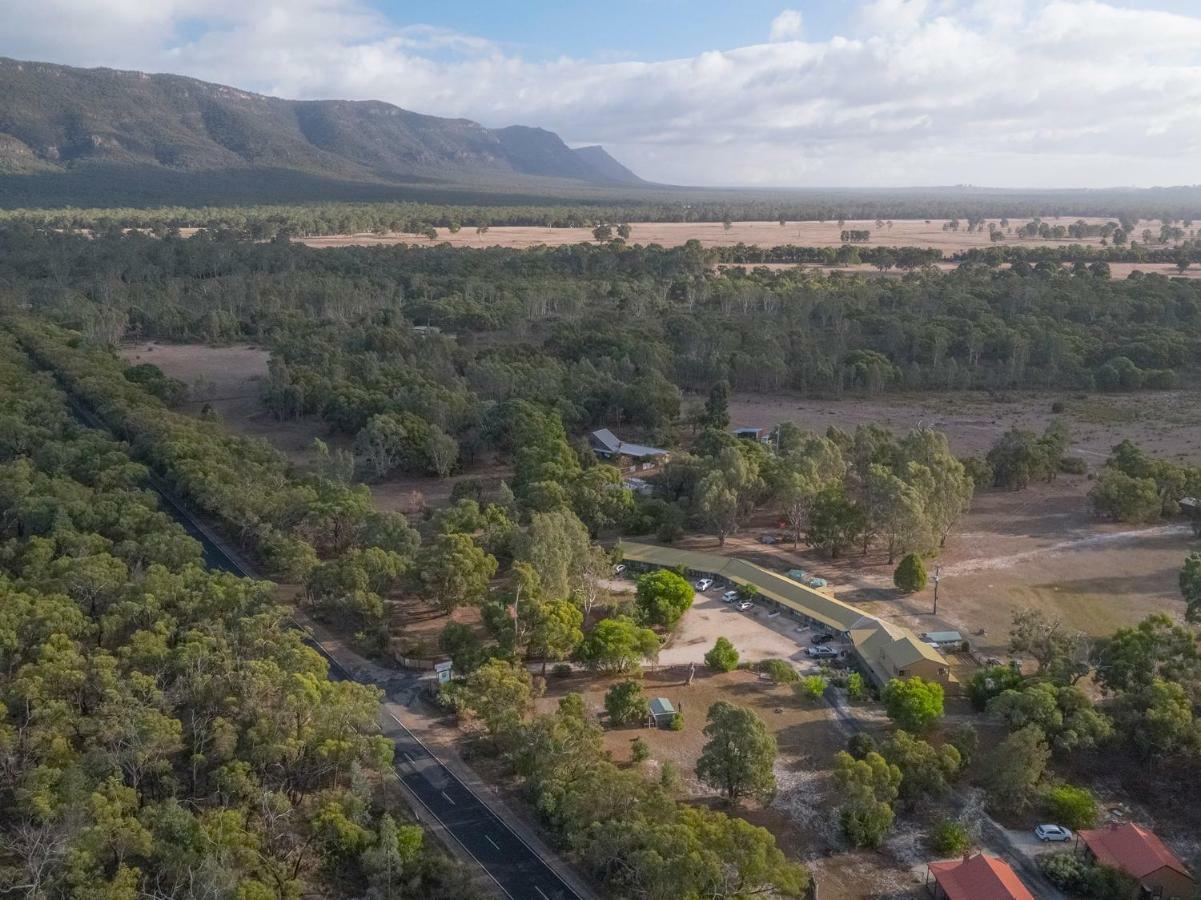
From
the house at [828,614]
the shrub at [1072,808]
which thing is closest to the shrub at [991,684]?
the house at [828,614]

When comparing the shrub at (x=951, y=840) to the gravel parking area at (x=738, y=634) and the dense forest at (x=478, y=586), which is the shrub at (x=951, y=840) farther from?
the gravel parking area at (x=738, y=634)

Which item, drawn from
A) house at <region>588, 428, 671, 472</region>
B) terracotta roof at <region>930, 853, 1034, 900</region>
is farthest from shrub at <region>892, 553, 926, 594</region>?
house at <region>588, 428, 671, 472</region>

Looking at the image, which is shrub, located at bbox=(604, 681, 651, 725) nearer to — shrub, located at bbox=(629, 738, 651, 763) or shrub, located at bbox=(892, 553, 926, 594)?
shrub, located at bbox=(629, 738, 651, 763)

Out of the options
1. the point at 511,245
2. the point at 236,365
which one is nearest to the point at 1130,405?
the point at 236,365

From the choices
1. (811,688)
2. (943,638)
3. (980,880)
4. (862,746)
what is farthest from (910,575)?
(980,880)

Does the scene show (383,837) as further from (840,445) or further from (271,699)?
(840,445)

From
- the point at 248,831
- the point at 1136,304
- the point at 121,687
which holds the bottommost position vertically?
the point at 248,831
